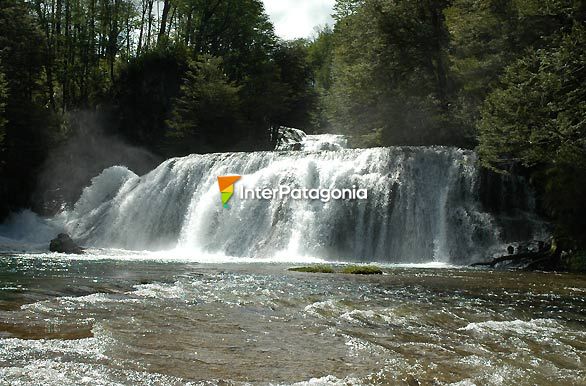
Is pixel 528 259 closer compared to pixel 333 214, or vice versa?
pixel 528 259

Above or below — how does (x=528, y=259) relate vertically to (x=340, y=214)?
below

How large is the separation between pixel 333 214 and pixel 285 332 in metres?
16.4

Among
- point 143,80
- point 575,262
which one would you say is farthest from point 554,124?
point 143,80

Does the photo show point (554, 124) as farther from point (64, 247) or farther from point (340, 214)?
point (64, 247)

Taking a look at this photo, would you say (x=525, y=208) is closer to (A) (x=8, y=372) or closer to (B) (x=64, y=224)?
(A) (x=8, y=372)

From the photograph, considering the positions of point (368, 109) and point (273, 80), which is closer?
point (368, 109)

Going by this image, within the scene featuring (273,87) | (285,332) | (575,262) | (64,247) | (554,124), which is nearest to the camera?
(285,332)

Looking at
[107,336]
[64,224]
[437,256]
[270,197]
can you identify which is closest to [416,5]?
[270,197]

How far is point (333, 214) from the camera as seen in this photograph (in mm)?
23625

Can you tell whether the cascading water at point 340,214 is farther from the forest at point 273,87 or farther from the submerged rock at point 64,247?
the submerged rock at point 64,247

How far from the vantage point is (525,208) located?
2200 centimetres

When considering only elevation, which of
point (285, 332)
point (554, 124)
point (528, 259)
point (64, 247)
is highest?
point (554, 124)

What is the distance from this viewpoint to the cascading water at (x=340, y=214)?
869 inches

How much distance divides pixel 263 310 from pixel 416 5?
A: 27818 mm
